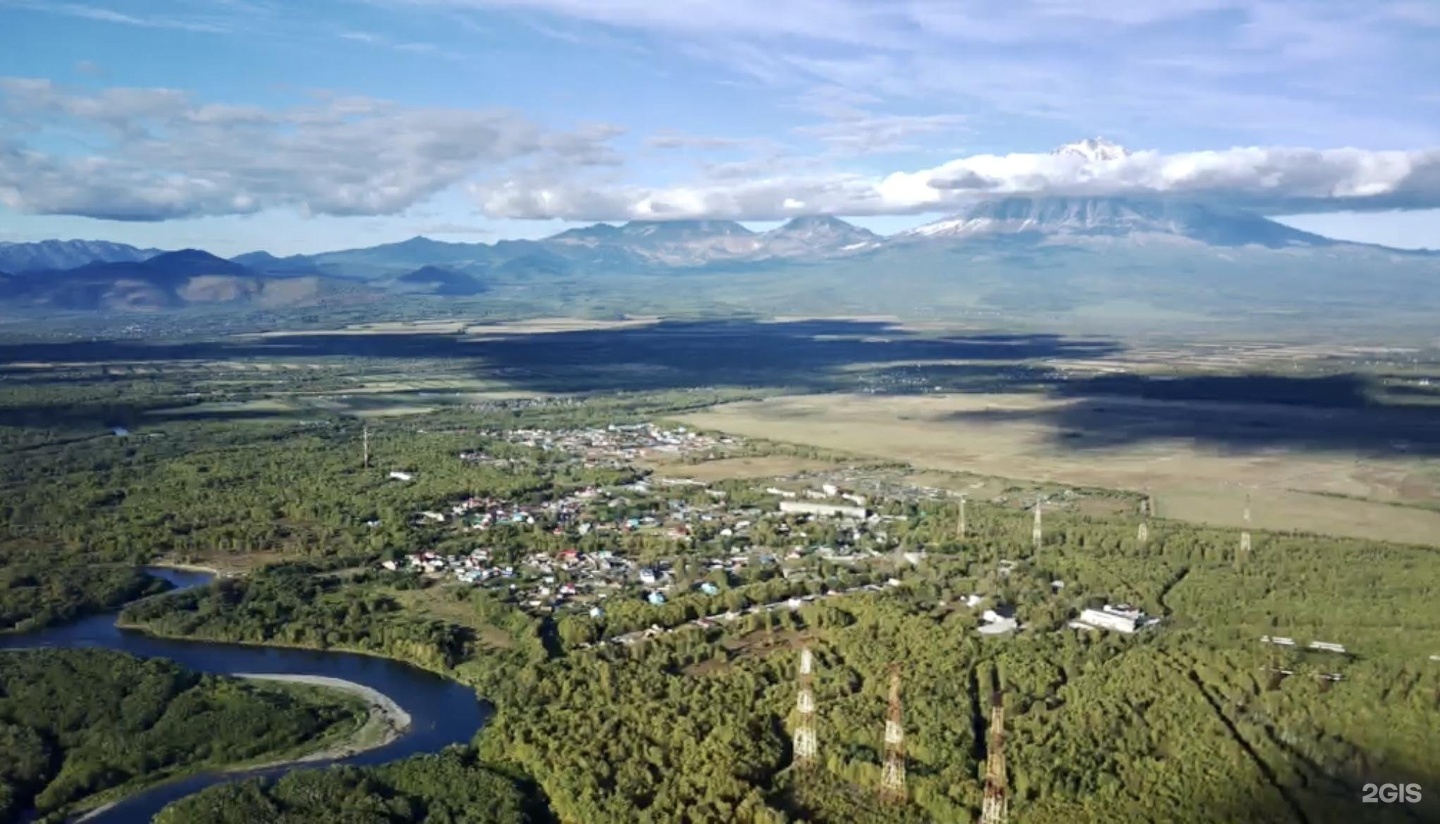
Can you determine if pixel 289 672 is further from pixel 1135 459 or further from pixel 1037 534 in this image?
pixel 1135 459

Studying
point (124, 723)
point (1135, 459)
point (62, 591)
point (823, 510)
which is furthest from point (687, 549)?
point (1135, 459)

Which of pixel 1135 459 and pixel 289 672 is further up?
pixel 1135 459

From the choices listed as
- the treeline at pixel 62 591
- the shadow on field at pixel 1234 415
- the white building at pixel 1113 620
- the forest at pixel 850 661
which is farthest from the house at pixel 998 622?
the shadow on field at pixel 1234 415

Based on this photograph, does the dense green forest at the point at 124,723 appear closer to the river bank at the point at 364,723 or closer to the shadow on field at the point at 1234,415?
the river bank at the point at 364,723

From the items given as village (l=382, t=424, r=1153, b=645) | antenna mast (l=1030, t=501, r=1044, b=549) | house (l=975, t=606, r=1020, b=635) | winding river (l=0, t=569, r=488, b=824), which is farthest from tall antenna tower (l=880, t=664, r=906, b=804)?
antenna mast (l=1030, t=501, r=1044, b=549)

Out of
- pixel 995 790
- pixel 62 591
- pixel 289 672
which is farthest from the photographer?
pixel 62 591

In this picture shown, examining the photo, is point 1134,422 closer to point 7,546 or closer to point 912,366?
point 912,366

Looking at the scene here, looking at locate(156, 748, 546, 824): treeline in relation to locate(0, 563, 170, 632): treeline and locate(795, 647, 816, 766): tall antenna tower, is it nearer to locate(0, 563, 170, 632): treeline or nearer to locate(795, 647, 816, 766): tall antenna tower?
locate(795, 647, 816, 766): tall antenna tower

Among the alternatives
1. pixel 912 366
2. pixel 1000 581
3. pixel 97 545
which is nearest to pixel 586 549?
pixel 1000 581
